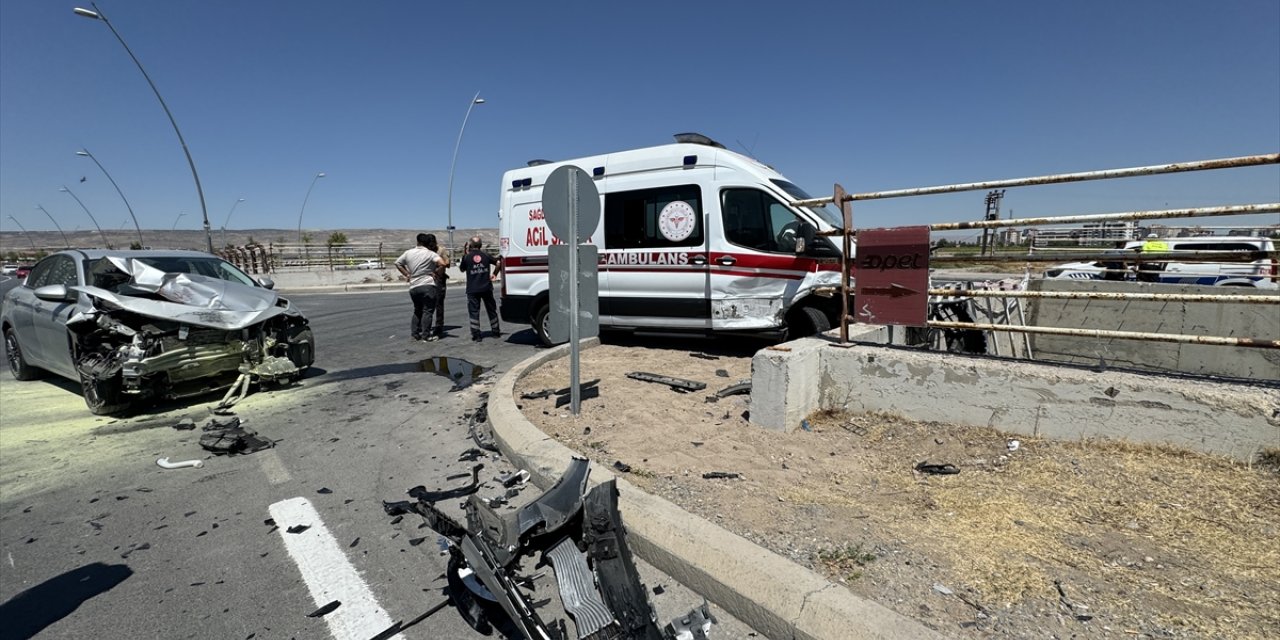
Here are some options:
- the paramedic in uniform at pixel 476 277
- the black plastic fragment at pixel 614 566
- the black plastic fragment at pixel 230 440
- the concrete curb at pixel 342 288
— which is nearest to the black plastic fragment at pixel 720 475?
the black plastic fragment at pixel 614 566

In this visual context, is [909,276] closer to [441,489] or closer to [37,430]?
[441,489]

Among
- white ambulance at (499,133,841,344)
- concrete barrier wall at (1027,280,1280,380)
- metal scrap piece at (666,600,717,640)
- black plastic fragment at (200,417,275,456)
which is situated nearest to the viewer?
metal scrap piece at (666,600,717,640)

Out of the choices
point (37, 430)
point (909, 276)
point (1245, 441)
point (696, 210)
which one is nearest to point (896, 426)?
point (909, 276)

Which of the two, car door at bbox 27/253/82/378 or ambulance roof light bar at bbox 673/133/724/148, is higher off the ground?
ambulance roof light bar at bbox 673/133/724/148

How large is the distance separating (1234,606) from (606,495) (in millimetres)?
2406

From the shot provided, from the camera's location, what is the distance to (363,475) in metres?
3.91

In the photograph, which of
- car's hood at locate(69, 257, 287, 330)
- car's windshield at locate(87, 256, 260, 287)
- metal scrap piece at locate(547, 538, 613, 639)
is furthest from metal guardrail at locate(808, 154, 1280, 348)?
car's windshield at locate(87, 256, 260, 287)

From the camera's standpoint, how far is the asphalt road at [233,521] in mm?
2408

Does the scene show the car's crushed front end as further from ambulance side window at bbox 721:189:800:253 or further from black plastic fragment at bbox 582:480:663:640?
ambulance side window at bbox 721:189:800:253

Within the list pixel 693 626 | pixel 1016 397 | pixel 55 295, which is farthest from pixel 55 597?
pixel 1016 397

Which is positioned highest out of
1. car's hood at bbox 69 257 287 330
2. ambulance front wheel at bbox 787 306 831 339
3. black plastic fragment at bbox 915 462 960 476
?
car's hood at bbox 69 257 287 330

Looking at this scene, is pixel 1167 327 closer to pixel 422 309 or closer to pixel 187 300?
pixel 422 309

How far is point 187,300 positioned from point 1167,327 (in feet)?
41.3

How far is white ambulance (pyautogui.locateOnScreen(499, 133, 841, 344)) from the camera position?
6.47m
